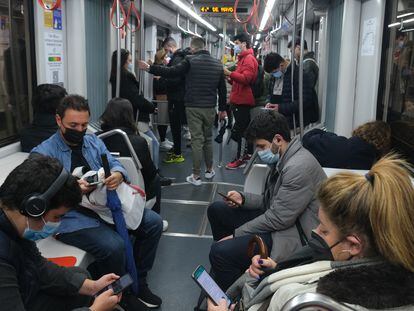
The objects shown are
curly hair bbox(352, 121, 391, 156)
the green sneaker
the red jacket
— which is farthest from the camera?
the green sneaker

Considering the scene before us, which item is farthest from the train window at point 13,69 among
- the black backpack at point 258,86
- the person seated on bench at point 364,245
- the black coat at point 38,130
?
the black backpack at point 258,86

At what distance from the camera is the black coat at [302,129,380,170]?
3.16 meters

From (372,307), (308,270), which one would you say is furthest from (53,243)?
(372,307)

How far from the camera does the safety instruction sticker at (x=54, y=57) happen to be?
12.6 ft

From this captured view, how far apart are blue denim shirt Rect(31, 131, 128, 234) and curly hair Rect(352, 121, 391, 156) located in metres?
1.66

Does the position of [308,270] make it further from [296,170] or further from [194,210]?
[194,210]

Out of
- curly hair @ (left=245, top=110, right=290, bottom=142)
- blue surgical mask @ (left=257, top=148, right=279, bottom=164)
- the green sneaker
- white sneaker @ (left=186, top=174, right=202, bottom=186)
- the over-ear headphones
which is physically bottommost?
white sneaker @ (left=186, top=174, right=202, bottom=186)

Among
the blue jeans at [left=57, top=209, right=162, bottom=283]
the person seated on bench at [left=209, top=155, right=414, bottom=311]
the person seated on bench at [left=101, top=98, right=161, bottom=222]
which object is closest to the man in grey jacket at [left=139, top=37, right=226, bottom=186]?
the person seated on bench at [left=101, top=98, right=161, bottom=222]

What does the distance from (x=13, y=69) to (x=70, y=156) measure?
1.23 metres

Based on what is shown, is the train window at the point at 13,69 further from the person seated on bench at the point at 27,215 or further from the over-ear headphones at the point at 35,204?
the over-ear headphones at the point at 35,204

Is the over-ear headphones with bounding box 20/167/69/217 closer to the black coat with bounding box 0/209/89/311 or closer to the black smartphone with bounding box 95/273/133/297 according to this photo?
the black coat with bounding box 0/209/89/311

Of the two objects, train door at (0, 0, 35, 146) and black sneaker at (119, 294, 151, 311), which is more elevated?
train door at (0, 0, 35, 146)

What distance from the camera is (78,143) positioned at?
8.76ft

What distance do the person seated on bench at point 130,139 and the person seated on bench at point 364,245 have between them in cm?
193
